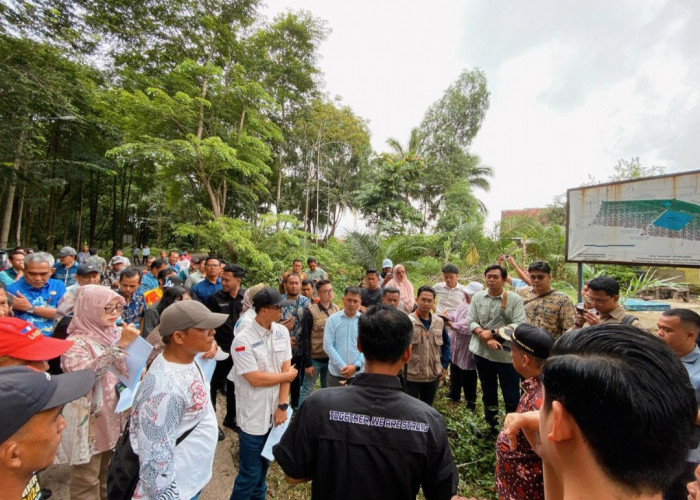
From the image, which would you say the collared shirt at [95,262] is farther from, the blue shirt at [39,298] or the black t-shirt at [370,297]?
the black t-shirt at [370,297]

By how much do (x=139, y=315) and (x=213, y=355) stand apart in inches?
63.8

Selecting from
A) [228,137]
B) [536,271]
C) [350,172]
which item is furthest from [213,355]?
[350,172]

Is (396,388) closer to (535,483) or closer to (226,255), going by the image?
(535,483)

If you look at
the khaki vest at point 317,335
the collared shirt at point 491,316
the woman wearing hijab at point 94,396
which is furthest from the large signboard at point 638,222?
the woman wearing hijab at point 94,396

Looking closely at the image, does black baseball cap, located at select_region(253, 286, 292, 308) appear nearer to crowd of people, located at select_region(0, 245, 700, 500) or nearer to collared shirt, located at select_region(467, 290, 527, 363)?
crowd of people, located at select_region(0, 245, 700, 500)

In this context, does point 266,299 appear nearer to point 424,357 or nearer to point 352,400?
point 352,400

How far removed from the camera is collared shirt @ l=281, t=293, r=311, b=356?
11.8 ft

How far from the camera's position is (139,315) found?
11.2 ft

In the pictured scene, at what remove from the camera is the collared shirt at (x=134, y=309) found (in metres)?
3.33

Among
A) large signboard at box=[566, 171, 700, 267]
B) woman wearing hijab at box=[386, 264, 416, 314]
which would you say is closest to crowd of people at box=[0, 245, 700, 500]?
large signboard at box=[566, 171, 700, 267]

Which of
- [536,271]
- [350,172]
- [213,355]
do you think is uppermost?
[350,172]

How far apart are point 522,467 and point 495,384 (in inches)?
84.3

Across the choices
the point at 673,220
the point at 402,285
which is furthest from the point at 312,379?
the point at 673,220

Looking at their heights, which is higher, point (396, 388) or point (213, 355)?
point (396, 388)
